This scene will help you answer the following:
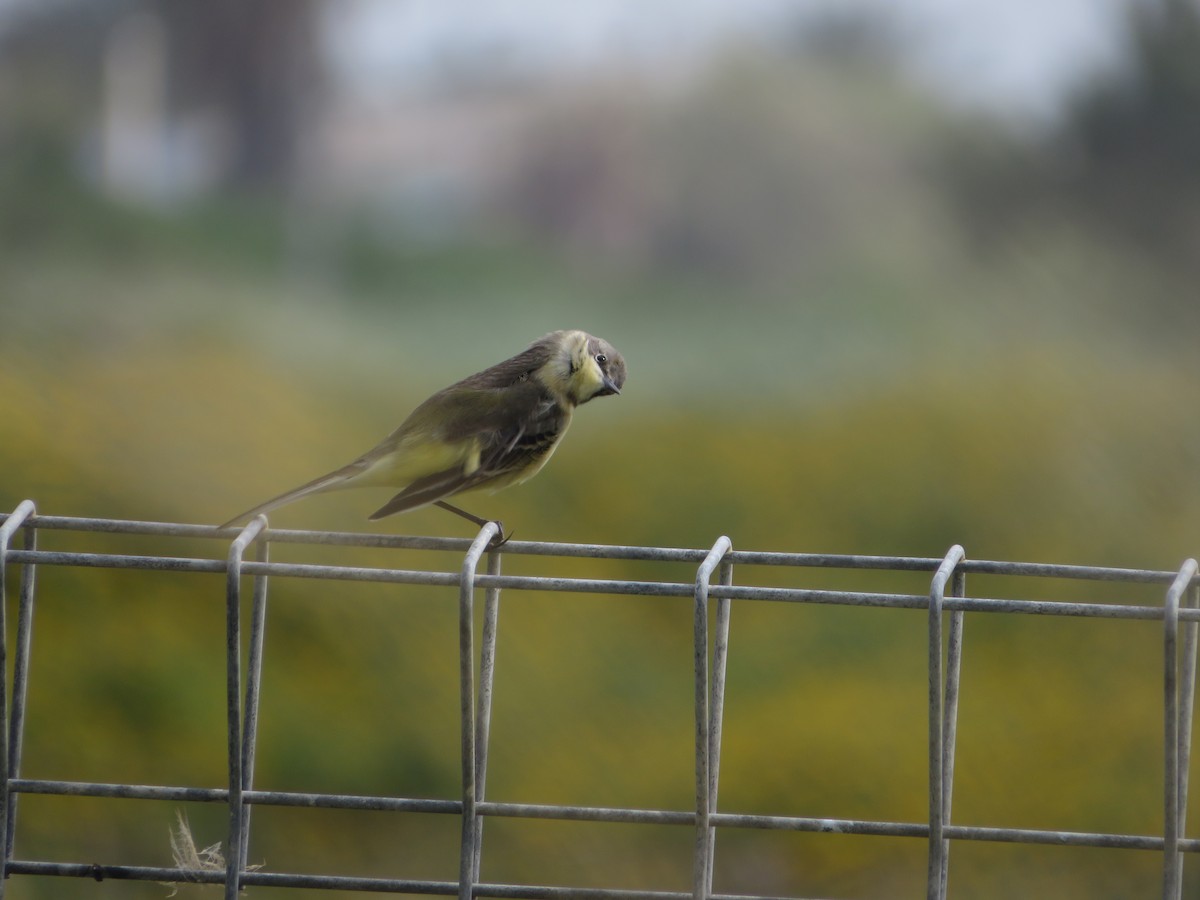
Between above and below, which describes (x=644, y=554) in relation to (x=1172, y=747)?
above

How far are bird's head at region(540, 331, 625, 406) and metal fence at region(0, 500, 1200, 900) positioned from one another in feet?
5.61

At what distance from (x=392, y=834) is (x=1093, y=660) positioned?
13.6 ft

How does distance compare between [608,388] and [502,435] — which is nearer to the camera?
[502,435]

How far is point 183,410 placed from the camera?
8.95m

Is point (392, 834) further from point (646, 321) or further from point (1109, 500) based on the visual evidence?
point (646, 321)

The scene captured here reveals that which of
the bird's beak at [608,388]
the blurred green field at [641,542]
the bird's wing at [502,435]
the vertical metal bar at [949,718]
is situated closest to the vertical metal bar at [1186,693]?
the vertical metal bar at [949,718]

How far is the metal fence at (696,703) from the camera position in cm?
173

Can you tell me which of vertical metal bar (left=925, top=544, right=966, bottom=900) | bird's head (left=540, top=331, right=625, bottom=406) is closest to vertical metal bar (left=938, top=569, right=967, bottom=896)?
vertical metal bar (left=925, top=544, right=966, bottom=900)

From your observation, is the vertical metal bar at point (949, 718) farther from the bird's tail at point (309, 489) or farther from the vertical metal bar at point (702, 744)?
the bird's tail at point (309, 489)

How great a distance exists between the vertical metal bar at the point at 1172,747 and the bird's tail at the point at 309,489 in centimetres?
118

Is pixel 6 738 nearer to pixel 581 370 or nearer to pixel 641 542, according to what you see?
pixel 581 370

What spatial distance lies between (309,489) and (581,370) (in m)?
1.18

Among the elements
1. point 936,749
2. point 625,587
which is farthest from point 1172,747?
point 625,587

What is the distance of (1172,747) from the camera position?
5.58 ft
